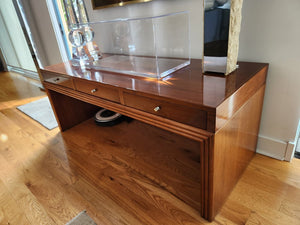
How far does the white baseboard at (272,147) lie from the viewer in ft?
4.33

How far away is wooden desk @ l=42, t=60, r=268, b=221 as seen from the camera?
82 cm

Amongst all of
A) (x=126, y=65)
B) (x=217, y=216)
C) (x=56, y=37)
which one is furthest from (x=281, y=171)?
(x=56, y=37)

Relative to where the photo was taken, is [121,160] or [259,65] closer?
[259,65]

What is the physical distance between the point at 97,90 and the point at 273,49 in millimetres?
1020

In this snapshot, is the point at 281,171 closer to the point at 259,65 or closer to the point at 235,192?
the point at 235,192

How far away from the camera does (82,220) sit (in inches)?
42.5

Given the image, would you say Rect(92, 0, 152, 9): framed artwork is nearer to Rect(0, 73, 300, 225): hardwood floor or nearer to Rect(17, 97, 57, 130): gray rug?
Rect(0, 73, 300, 225): hardwood floor

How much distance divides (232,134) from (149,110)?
40 centimetres

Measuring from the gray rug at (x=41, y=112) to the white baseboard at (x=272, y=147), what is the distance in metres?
1.85

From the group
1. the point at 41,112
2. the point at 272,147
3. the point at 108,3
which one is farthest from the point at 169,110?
the point at 41,112

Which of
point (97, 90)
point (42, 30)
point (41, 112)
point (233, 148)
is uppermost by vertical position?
point (42, 30)

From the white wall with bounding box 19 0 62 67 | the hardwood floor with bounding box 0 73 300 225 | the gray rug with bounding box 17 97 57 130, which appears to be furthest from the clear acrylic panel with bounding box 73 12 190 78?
the white wall with bounding box 19 0 62 67

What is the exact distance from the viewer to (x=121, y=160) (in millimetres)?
1506

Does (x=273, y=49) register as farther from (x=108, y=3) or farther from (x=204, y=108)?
(x=108, y=3)
